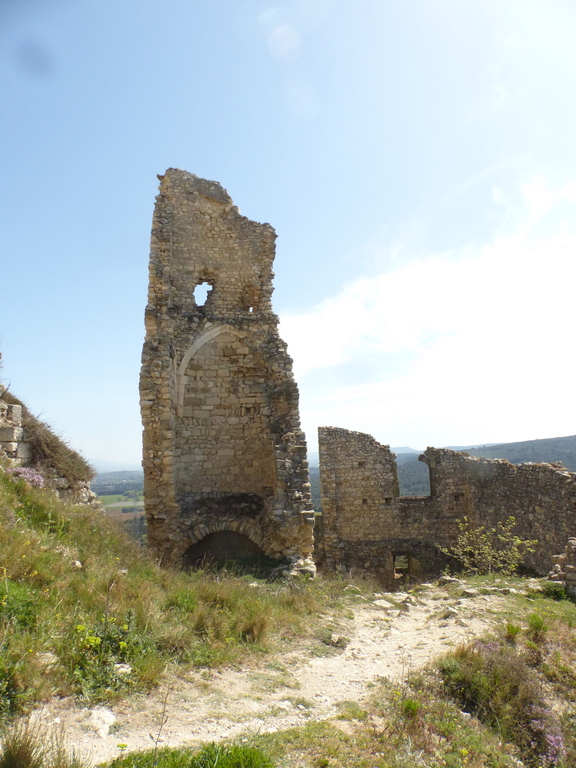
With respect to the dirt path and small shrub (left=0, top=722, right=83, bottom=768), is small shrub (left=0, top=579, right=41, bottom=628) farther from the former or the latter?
small shrub (left=0, top=722, right=83, bottom=768)

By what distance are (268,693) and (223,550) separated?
6244mm

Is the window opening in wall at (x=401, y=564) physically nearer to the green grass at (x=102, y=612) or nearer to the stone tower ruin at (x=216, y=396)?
the stone tower ruin at (x=216, y=396)

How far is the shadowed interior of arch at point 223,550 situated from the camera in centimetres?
962

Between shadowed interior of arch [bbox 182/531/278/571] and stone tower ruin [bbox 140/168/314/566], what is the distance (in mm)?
25

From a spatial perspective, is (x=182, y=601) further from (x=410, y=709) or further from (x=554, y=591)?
(x=554, y=591)

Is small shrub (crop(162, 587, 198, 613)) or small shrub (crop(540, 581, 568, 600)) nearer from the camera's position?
small shrub (crop(162, 587, 198, 613))

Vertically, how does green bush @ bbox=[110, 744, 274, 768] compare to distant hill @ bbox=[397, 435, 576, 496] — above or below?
above

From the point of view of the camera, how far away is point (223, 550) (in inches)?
406

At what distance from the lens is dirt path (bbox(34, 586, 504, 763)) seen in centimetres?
324

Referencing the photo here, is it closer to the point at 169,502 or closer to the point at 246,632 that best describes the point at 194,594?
the point at 246,632

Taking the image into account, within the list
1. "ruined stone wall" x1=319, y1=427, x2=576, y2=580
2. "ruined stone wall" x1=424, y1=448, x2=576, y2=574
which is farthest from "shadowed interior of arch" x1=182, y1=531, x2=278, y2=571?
"ruined stone wall" x1=424, y1=448, x2=576, y2=574

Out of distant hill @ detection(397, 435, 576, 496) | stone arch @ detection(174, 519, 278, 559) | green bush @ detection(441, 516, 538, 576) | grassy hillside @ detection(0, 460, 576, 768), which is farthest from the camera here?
distant hill @ detection(397, 435, 576, 496)

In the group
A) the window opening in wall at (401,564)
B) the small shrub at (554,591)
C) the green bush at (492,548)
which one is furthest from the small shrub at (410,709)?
the window opening in wall at (401,564)

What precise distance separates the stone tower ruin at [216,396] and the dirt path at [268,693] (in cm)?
308
